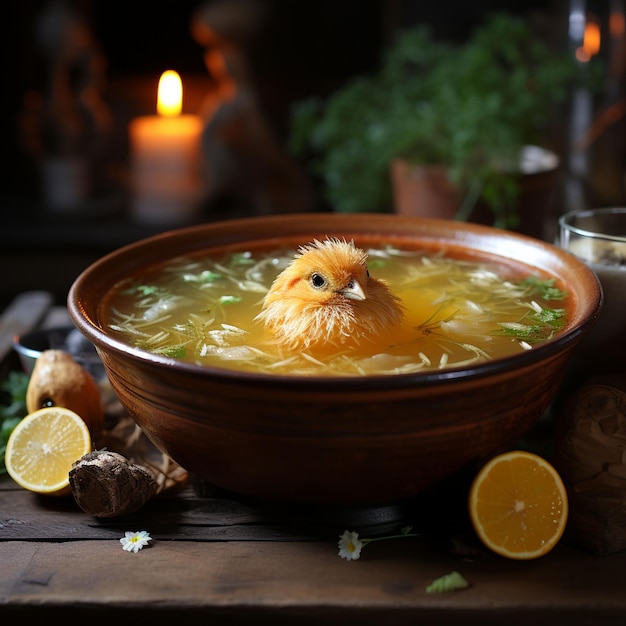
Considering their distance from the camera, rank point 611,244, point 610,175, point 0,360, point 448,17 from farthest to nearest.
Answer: point 448,17
point 610,175
point 0,360
point 611,244

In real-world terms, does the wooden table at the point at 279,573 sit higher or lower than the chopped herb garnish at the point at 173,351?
lower

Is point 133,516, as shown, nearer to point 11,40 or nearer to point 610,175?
point 610,175

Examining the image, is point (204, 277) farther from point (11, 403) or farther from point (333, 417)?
point (333, 417)

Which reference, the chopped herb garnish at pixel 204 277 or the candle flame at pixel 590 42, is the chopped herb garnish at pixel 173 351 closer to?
the chopped herb garnish at pixel 204 277

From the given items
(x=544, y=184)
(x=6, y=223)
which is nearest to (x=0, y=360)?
(x=544, y=184)

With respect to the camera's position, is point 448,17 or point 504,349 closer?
point 504,349

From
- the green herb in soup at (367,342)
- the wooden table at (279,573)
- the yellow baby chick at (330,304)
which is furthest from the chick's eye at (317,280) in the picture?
the wooden table at (279,573)
